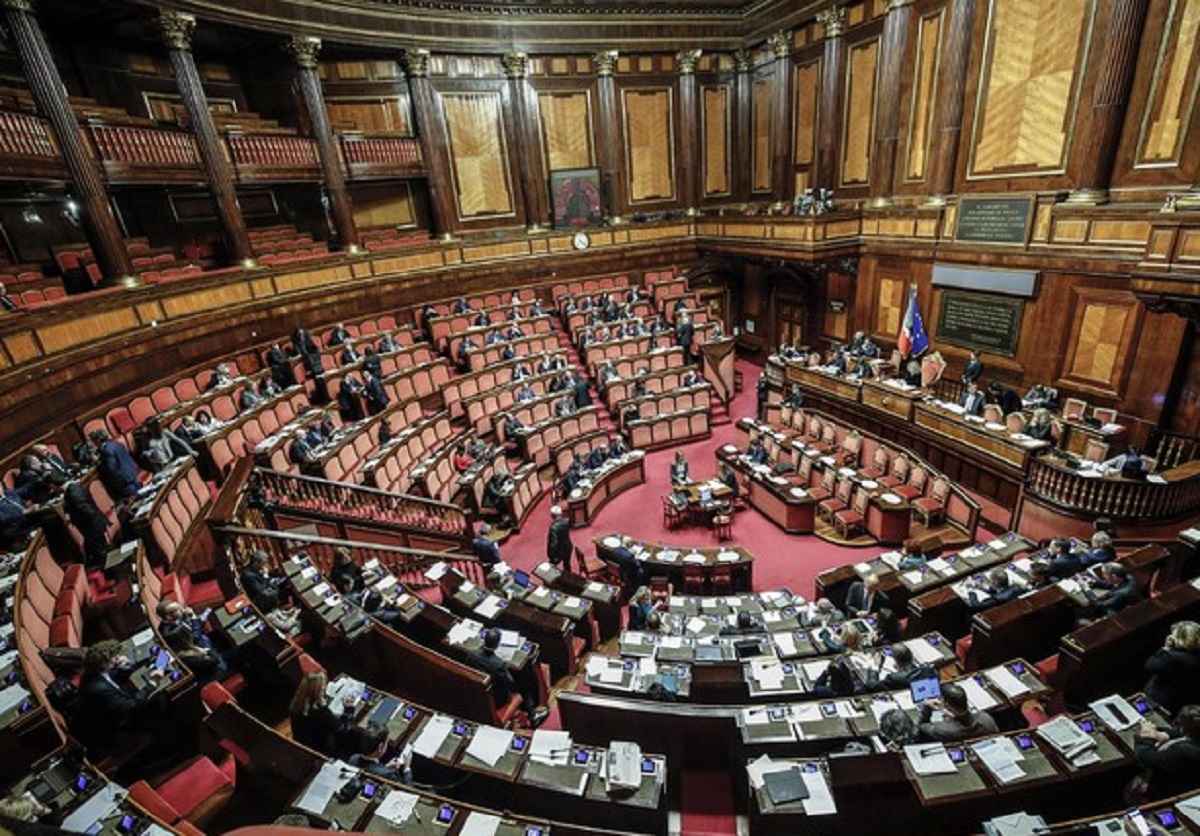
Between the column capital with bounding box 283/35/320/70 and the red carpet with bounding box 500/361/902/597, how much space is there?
9.55 metres

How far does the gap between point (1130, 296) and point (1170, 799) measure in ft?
24.8

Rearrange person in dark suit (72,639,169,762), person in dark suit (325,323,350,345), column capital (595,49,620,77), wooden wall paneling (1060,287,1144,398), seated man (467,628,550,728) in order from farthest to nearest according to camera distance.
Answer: column capital (595,49,620,77)
person in dark suit (325,323,350,345)
wooden wall paneling (1060,287,1144,398)
seated man (467,628,550,728)
person in dark suit (72,639,169,762)

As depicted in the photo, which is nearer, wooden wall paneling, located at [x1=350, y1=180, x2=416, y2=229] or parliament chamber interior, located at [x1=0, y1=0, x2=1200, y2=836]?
parliament chamber interior, located at [x1=0, y1=0, x2=1200, y2=836]

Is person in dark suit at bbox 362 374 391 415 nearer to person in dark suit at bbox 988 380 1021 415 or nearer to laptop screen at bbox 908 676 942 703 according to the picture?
laptop screen at bbox 908 676 942 703

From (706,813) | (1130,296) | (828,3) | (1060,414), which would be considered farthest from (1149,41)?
(706,813)

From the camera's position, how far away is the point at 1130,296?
807cm

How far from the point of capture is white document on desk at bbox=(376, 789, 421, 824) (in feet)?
10.9

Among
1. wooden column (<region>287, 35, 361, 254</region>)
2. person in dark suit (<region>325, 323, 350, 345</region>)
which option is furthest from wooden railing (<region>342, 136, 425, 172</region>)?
person in dark suit (<region>325, 323, 350, 345</region>)

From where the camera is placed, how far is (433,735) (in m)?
3.97

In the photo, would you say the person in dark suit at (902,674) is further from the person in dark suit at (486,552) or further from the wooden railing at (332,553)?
the wooden railing at (332,553)

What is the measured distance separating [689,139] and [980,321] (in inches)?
359

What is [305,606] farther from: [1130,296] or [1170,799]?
[1130,296]

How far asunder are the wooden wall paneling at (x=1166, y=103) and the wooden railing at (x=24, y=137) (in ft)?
48.6

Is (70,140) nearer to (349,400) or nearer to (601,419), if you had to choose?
(349,400)
